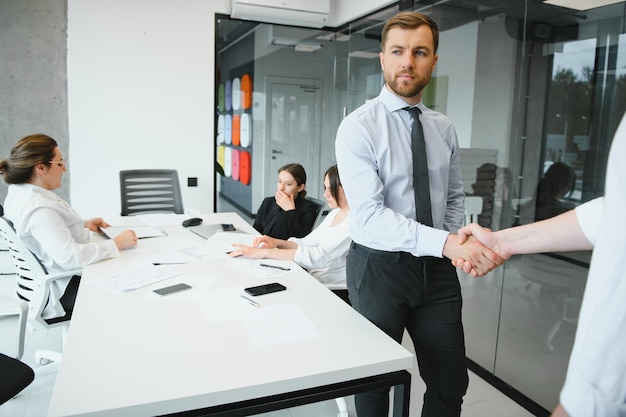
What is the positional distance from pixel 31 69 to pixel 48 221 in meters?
2.91

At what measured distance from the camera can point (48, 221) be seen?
241 centimetres

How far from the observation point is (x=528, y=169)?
267cm

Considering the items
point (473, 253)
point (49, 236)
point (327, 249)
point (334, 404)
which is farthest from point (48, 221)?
point (473, 253)

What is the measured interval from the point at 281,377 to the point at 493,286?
213 centimetres

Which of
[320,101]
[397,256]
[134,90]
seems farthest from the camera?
[320,101]

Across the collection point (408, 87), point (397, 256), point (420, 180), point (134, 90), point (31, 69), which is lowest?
point (397, 256)

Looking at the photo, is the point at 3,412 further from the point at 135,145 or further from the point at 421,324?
the point at 135,145

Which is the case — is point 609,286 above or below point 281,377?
above

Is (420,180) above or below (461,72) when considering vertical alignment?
below

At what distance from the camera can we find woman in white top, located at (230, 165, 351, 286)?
244 centimetres

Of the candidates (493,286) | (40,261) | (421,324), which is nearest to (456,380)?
(421,324)

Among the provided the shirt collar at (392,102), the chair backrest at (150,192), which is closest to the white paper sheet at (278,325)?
the shirt collar at (392,102)

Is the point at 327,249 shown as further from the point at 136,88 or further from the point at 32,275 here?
the point at 136,88

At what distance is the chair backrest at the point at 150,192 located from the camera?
432cm
